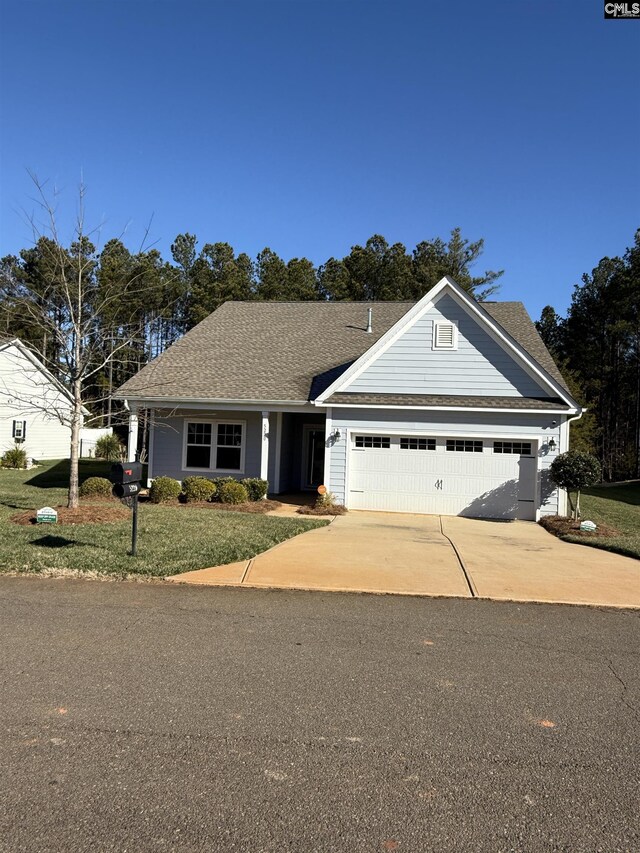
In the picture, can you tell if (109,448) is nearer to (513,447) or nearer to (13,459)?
(13,459)

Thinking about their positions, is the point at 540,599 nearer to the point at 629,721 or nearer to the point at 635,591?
the point at 635,591

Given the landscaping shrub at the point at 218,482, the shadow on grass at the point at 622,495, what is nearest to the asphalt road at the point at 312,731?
the landscaping shrub at the point at 218,482

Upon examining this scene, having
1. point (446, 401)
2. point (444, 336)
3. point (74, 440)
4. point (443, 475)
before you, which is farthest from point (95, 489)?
point (444, 336)

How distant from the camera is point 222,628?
5848mm

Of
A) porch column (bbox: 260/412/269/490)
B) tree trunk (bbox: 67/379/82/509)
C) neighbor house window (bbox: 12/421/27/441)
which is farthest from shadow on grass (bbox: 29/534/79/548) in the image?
neighbor house window (bbox: 12/421/27/441)

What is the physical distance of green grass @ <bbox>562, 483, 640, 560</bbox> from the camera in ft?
36.0

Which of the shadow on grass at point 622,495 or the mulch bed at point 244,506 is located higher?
the mulch bed at point 244,506

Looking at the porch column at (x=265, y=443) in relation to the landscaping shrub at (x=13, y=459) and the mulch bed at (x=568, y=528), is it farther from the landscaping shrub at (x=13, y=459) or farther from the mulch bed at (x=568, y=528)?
the landscaping shrub at (x=13, y=459)

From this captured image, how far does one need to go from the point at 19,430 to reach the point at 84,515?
20503mm

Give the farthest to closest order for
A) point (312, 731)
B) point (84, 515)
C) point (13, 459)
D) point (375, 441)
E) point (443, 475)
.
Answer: point (13, 459) < point (375, 441) < point (443, 475) < point (84, 515) < point (312, 731)

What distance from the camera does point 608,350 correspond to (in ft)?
145

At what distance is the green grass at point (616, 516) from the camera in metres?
11.0

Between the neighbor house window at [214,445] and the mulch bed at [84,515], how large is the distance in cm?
549

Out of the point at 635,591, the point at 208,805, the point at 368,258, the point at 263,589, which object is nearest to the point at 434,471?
the point at 635,591
